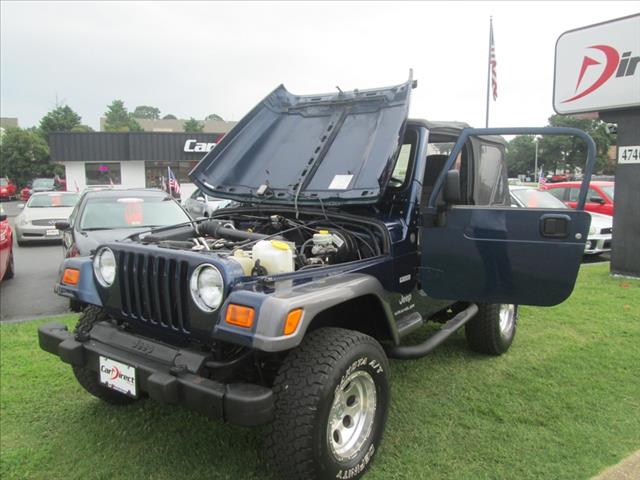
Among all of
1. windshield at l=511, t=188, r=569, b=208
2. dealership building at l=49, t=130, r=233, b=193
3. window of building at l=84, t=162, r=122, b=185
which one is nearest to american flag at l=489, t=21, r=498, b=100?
windshield at l=511, t=188, r=569, b=208

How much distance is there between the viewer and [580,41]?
8.55 m

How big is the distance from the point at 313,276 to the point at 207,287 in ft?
1.95

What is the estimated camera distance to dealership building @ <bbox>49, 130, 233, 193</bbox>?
31672 mm

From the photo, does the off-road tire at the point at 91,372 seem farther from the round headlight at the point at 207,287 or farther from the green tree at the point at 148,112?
the green tree at the point at 148,112

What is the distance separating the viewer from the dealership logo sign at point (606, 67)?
8062 millimetres

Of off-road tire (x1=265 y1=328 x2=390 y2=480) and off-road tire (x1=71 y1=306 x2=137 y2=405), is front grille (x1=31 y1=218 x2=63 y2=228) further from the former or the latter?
off-road tire (x1=265 y1=328 x2=390 y2=480)

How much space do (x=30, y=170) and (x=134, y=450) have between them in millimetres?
50825

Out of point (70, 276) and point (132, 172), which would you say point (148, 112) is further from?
point (70, 276)

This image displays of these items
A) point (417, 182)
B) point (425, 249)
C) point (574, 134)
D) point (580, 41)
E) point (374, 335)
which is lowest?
point (374, 335)

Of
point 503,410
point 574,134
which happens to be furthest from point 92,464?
point 574,134

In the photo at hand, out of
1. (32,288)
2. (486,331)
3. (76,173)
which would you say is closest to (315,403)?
(486,331)

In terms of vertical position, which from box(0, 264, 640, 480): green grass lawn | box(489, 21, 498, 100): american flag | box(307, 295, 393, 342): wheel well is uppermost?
box(489, 21, 498, 100): american flag

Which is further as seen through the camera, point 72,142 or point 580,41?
point 72,142

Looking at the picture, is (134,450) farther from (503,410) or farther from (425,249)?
(503,410)
